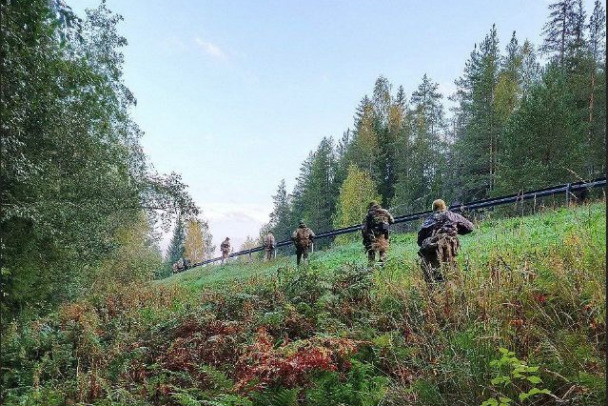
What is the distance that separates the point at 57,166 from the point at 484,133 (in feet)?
114

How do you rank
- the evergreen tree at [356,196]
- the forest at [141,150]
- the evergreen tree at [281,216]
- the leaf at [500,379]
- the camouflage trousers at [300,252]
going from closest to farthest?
the leaf at [500,379], the forest at [141,150], the camouflage trousers at [300,252], the evergreen tree at [356,196], the evergreen tree at [281,216]

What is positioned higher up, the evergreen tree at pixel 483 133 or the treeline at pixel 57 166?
the evergreen tree at pixel 483 133

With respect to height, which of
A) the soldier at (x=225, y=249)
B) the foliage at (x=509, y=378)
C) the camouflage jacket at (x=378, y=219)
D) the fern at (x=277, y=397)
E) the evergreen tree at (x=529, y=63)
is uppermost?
the evergreen tree at (x=529, y=63)

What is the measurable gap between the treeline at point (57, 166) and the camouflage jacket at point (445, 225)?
570 cm

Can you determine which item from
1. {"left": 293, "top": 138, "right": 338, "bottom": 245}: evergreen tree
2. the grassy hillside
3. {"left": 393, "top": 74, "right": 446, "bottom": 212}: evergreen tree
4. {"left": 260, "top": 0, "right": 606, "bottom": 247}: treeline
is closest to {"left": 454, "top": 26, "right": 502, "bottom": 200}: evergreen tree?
{"left": 260, "top": 0, "right": 606, "bottom": 247}: treeline

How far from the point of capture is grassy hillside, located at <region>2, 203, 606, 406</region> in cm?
351

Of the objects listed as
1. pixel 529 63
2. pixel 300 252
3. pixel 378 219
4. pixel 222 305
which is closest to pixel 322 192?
pixel 529 63

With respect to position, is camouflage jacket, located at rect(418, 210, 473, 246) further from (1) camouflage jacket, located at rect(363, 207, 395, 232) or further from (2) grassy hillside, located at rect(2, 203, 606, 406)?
(1) camouflage jacket, located at rect(363, 207, 395, 232)

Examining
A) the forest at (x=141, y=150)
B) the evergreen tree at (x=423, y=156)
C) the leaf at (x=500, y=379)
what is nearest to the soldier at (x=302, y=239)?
the forest at (x=141, y=150)

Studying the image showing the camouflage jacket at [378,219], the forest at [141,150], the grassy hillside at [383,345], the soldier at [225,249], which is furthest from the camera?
the soldier at [225,249]

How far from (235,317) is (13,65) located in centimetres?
537

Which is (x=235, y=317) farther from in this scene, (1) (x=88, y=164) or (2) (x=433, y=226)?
(1) (x=88, y=164)

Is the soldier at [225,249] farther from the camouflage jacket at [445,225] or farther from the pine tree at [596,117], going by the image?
the camouflage jacket at [445,225]

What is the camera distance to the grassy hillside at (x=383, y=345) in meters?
3.51
